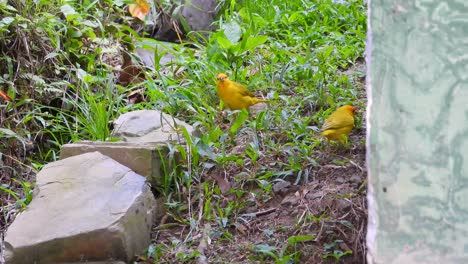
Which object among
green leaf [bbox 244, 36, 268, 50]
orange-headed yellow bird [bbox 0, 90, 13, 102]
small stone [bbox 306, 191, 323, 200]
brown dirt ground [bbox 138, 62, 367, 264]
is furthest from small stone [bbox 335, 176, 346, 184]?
orange-headed yellow bird [bbox 0, 90, 13, 102]

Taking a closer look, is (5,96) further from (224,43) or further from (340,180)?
(340,180)

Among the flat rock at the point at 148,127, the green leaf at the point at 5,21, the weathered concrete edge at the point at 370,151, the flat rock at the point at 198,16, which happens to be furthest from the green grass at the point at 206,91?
the weathered concrete edge at the point at 370,151

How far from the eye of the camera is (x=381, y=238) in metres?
1.46

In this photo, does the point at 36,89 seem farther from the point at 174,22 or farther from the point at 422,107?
the point at 422,107

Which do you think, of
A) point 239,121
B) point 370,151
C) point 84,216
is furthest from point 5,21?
point 370,151

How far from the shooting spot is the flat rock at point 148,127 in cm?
390

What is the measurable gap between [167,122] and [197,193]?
521mm

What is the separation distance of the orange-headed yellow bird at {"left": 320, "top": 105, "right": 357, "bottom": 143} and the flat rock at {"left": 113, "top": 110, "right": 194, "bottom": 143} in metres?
0.78

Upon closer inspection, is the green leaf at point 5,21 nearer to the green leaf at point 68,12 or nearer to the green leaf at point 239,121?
the green leaf at point 68,12

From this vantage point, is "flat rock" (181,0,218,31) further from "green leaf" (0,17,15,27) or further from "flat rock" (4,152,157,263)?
"flat rock" (4,152,157,263)

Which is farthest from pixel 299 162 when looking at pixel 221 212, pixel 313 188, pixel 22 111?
pixel 22 111

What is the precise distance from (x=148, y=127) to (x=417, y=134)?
9.03 ft

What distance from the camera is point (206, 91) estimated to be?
15.2 feet

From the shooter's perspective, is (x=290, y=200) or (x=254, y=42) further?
(x=254, y=42)
